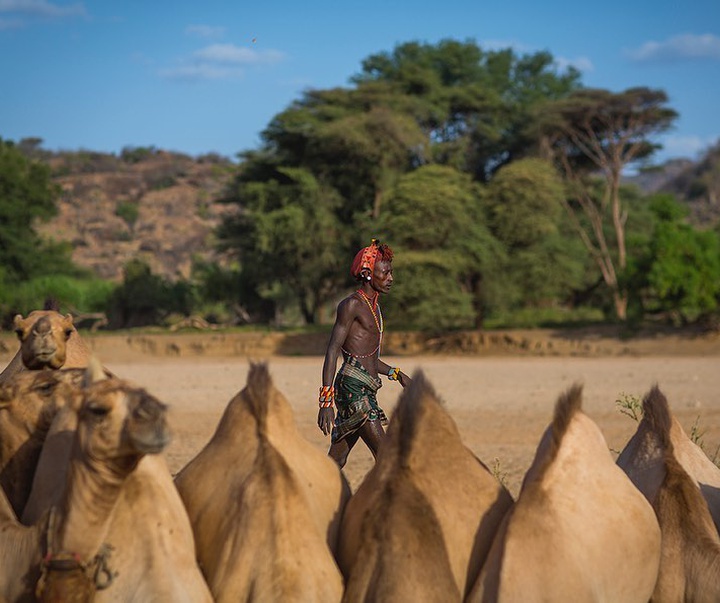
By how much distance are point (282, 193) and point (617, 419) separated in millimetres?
29142

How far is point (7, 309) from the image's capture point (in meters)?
42.9

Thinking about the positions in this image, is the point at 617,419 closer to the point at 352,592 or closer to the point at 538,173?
the point at 352,592

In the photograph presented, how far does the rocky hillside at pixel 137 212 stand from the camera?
3167 inches

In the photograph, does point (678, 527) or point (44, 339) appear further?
point (44, 339)

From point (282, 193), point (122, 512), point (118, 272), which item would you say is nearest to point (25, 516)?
point (122, 512)

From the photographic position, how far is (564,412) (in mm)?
3906

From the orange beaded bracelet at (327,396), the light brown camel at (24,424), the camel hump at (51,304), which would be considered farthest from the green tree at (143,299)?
the light brown camel at (24,424)

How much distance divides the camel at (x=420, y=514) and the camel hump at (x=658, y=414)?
957mm

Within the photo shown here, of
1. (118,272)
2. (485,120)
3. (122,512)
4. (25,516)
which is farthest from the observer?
(118,272)

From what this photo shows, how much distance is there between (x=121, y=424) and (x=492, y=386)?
20.2 m

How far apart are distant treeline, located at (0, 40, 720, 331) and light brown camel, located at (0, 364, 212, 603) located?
96.7ft

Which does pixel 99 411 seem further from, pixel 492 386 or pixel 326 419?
pixel 492 386

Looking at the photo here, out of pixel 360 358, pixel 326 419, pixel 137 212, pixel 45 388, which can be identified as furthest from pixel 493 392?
pixel 137 212

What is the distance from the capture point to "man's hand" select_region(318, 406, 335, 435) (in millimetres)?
6054
